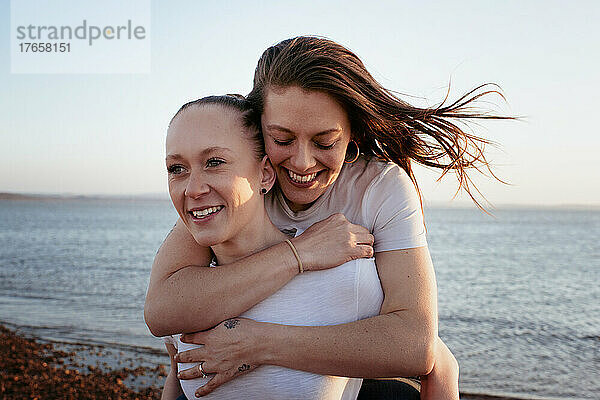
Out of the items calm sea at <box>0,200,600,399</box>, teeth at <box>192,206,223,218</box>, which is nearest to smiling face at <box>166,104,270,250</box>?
teeth at <box>192,206,223,218</box>

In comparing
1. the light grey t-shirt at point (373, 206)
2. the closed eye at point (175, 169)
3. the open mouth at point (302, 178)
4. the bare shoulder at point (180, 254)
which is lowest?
the bare shoulder at point (180, 254)

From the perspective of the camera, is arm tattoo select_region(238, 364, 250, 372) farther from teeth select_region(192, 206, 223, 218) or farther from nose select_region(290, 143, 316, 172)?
nose select_region(290, 143, 316, 172)

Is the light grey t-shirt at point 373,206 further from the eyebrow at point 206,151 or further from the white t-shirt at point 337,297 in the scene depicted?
the eyebrow at point 206,151

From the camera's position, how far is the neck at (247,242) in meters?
2.66

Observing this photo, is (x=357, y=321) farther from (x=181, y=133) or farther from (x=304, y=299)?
(x=181, y=133)

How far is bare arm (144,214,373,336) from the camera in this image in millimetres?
2479

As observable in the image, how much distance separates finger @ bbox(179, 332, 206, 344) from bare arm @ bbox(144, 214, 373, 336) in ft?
0.09

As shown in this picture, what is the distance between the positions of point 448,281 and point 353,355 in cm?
1984

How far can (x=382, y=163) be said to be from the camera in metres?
3.09

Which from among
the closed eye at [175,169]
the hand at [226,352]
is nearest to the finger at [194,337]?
the hand at [226,352]

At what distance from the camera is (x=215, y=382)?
2461 mm

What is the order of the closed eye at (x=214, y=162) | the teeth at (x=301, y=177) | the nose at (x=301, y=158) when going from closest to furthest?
the closed eye at (x=214, y=162), the nose at (x=301, y=158), the teeth at (x=301, y=177)

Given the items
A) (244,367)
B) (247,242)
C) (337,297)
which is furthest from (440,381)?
(247,242)

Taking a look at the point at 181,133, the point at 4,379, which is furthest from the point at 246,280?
the point at 4,379
